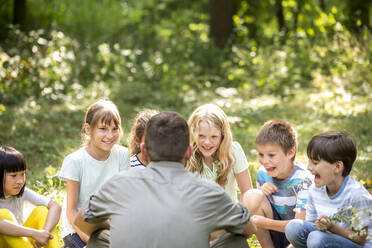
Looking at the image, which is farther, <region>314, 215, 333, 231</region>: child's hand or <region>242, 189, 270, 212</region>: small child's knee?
<region>242, 189, 270, 212</region>: small child's knee

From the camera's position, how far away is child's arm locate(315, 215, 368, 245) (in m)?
3.16

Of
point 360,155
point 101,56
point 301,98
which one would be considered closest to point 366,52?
point 301,98

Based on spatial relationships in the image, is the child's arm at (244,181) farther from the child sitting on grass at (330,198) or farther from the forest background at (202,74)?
the forest background at (202,74)

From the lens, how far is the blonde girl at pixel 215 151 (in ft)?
13.4

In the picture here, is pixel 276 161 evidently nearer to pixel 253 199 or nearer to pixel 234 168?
pixel 253 199

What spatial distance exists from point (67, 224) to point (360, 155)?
3318mm

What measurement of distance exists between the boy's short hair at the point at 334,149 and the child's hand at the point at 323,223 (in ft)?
1.19

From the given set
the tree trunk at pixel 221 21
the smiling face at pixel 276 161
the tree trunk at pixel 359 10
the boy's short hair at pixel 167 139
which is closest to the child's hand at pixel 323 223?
the smiling face at pixel 276 161

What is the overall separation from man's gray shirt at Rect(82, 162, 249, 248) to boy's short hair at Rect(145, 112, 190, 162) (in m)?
0.05

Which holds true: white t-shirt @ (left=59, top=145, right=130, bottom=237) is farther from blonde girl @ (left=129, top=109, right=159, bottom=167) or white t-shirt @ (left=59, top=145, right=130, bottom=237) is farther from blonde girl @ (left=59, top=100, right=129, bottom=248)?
blonde girl @ (left=129, top=109, right=159, bottom=167)

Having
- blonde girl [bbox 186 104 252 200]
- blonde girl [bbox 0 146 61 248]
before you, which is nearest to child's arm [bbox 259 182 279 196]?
blonde girl [bbox 186 104 252 200]

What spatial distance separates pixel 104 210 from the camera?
109 inches

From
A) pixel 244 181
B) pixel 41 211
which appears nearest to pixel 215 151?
pixel 244 181

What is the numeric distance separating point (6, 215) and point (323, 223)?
198 centimetres
